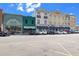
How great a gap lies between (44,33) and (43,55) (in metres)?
0.99

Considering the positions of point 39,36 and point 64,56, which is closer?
point 64,56

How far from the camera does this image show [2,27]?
23.3ft

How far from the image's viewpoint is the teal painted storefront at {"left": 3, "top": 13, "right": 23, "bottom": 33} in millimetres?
7043

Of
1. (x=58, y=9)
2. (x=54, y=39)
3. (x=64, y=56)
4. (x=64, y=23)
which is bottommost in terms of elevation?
(x=64, y=56)

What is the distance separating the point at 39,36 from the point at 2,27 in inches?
50.7

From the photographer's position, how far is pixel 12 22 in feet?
23.3

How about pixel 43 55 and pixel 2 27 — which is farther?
pixel 2 27

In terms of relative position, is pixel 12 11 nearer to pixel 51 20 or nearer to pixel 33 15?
pixel 33 15

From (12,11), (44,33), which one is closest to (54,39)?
(44,33)

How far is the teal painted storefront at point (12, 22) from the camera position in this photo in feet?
23.1

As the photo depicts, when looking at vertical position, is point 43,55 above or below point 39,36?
below

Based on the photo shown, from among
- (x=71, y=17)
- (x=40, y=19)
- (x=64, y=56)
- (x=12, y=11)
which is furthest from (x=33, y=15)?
(x=64, y=56)

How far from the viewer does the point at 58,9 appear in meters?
6.88

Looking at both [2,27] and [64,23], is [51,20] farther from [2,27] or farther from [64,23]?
[2,27]
